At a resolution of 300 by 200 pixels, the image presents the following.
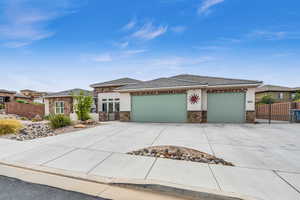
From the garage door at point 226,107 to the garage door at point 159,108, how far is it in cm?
A: 233

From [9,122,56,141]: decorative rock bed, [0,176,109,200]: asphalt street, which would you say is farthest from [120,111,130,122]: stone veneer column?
[0,176,109,200]: asphalt street

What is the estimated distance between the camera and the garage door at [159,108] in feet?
35.6

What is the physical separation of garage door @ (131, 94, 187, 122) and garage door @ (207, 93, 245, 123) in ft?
7.64

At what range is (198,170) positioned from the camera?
294cm

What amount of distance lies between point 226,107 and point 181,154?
869cm

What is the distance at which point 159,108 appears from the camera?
11258 millimetres

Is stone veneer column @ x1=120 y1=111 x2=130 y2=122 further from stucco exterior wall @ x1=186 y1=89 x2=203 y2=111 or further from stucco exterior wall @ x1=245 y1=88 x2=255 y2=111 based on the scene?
stucco exterior wall @ x1=245 y1=88 x2=255 y2=111

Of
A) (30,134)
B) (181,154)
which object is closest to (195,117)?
(181,154)

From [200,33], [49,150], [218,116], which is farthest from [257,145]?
[200,33]

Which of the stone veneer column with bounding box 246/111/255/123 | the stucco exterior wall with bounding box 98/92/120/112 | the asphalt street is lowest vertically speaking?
the asphalt street

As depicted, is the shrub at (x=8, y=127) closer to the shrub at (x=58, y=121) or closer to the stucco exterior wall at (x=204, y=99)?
the shrub at (x=58, y=121)

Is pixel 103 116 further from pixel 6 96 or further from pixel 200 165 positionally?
pixel 6 96

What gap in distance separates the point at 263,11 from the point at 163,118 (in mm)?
9989

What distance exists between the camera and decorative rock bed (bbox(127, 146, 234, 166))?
3.49 metres
